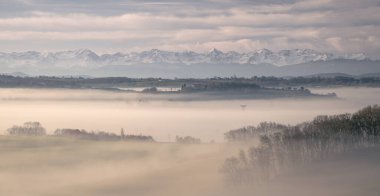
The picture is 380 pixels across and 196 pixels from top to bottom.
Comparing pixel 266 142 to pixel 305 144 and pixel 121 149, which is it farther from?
pixel 121 149

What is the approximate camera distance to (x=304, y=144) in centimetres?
17000

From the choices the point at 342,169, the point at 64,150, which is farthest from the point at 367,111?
the point at 64,150

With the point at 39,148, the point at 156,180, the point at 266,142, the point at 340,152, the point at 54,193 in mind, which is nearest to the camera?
the point at 54,193

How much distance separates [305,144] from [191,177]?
1523 inches

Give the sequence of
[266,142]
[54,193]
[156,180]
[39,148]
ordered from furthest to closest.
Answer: [39,148] → [266,142] → [156,180] → [54,193]

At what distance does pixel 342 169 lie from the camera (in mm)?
146375

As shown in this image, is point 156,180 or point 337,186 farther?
point 156,180

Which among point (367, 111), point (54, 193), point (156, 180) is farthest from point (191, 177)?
point (367, 111)

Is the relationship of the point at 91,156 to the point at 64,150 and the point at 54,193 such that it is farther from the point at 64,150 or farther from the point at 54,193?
the point at 54,193

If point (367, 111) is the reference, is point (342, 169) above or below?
below

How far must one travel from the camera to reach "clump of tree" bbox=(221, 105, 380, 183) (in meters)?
149

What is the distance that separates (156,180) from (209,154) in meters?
44.2

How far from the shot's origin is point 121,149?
7815 inches

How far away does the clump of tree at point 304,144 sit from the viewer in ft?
490
